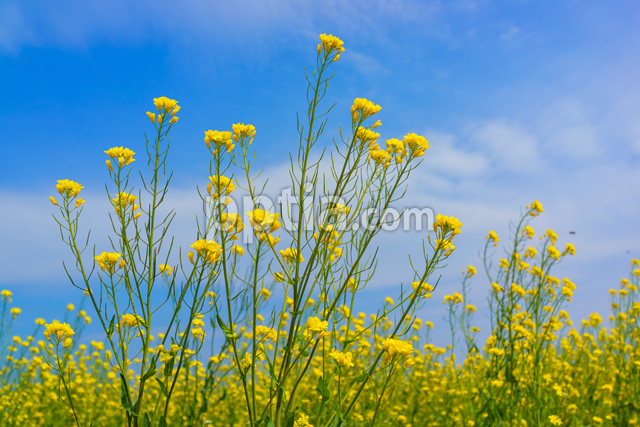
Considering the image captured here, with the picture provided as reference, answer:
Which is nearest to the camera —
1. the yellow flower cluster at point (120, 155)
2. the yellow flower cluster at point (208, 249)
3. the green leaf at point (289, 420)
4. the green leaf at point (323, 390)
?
the green leaf at point (289, 420)

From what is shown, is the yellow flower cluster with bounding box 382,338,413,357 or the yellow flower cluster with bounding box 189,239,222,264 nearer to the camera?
the yellow flower cluster with bounding box 382,338,413,357

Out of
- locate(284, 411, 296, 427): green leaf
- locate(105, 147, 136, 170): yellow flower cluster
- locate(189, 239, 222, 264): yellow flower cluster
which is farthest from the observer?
locate(105, 147, 136, 170): yellow flower cluster

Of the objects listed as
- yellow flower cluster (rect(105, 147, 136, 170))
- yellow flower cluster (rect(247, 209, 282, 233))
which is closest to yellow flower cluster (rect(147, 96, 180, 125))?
yellow flower cluster (rect(105, 147, 136, 170))

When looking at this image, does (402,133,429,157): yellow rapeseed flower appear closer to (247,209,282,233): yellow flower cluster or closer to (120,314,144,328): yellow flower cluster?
(247,209,282,233): yellow flower cluster

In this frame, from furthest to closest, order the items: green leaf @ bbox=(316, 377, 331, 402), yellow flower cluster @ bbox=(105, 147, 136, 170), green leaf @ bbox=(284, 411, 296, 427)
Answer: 1. yellow flower cluster @ bbox=(105, 147, 136, 170)
2. green leaf @ bbox=(316, 377, 331, 402)
3. green leaf @ bbox=(284, 411, 296, 427)

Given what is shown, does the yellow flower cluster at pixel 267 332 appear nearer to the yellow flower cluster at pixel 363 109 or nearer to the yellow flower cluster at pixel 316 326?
the yellow flower cluster at pixel 316 326

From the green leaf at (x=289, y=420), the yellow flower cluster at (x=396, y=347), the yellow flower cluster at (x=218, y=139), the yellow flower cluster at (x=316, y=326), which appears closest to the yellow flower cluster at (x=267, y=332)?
the yellow flower cluster at (x=316, y=326)

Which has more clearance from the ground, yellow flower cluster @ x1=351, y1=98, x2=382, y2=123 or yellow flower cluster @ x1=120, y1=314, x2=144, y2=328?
yellow flower cluster @ x1=351, y1=98, x2=382, y2=123

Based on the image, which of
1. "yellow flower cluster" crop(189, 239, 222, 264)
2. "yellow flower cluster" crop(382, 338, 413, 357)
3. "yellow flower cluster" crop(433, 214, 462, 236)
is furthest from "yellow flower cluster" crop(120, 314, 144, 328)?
"yellow flower cluster" crop(433, 214, 462, 236)

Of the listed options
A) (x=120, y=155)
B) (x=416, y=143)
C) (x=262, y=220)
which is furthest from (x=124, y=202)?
(x=416, y=143)

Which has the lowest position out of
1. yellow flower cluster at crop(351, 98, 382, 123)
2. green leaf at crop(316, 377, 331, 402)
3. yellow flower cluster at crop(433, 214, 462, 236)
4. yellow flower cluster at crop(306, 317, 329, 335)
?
green leaf at crop(316, 377, 331, 402)

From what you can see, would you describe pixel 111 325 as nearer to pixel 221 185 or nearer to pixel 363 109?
pixel 221 185

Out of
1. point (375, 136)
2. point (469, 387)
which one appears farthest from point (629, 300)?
point (375, 136)

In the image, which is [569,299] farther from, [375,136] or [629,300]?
[375,136]
